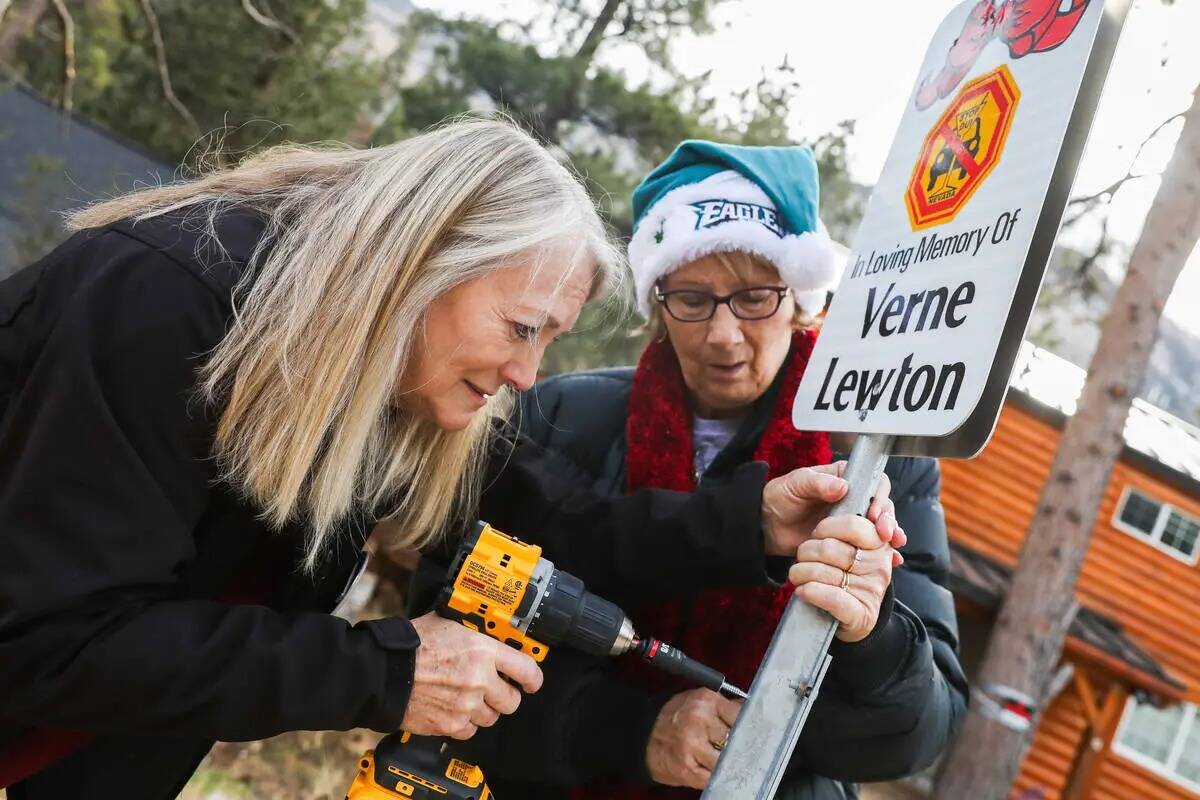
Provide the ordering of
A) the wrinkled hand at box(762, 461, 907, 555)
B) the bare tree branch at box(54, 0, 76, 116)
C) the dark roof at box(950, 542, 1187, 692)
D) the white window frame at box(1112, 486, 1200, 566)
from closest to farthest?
the wrinkled hand at box(762, 461, 907, 555) < the bare tree branch at box(54, 0, 76, 116) < the dark roof at box(950, 542, 1187, 692) < the white window frame at box(1112, 486, 1200, 566)

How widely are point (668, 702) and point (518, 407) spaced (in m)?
1.00

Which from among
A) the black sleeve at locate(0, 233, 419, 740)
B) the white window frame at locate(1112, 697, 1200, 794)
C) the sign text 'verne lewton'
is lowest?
the black sleeve at locate(0, 233, 419, 740)

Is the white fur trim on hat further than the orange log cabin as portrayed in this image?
No

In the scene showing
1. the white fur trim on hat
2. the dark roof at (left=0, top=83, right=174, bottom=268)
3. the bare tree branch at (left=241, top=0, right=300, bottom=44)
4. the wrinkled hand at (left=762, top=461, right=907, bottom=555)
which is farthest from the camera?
the dark roof at (left=0, top=83, right=174, bottom=268)

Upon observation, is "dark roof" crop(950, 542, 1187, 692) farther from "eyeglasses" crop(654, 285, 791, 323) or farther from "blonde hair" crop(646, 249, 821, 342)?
"eyeglasses" crop(654, 285, 791, 323)

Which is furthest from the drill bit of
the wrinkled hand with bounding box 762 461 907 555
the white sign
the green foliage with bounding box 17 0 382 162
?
the green foliage with bounding box 17 0 382 162

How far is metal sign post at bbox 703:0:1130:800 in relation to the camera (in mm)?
1407

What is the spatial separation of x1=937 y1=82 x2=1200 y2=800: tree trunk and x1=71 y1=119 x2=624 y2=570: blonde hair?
5.70m

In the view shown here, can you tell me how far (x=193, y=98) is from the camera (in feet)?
38.5

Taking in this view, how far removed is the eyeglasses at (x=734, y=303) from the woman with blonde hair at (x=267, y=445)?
1.57 ft

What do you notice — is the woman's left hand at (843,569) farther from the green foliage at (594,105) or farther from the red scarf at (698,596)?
the green foliage at (594,105)

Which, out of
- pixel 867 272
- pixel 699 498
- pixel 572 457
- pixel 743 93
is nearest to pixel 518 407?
pixel 572 457

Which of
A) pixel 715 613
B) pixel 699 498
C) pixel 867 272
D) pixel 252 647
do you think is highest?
pixel 867 272

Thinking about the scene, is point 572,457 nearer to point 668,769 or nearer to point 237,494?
point 668,769
